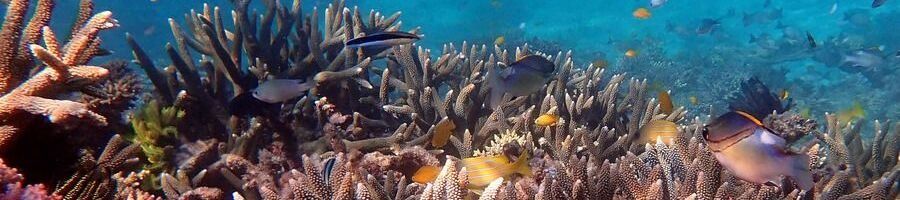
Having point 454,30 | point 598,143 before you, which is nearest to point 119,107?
point 598,143

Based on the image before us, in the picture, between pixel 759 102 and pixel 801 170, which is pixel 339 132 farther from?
pixel 759 102

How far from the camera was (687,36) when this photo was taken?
25094 millimetres

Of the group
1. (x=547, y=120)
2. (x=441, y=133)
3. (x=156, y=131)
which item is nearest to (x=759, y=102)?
(x=547, y=120)

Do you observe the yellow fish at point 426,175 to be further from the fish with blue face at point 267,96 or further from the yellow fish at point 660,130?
the yellow fish at point 660,130

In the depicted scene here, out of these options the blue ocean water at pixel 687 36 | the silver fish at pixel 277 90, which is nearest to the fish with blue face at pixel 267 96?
the silver fish at pixel 277 90

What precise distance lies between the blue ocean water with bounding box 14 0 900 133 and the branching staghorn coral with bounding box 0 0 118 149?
1.27 metres

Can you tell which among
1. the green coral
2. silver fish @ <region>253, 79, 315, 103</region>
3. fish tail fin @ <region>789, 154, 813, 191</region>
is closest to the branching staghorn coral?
the green coral

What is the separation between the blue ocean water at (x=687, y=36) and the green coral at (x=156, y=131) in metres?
0.69

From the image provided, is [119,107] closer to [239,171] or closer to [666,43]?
[239,171]

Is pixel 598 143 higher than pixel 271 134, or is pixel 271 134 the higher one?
pixel 271 134

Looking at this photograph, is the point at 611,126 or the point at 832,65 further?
the point at 832,65

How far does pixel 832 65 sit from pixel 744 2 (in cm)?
3023

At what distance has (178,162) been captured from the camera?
370 centimetres

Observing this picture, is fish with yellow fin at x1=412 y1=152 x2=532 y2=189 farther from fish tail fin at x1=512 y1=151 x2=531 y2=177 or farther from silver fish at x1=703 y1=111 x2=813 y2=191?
silver fish at x1=703 y1=111 x2=813 y2=191
